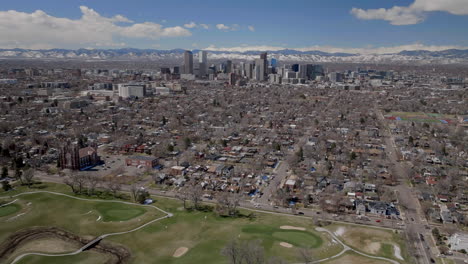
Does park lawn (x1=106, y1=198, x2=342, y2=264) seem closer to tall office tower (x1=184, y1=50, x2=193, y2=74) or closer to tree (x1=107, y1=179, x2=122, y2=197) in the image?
tree (x1=107, y1=179, x2=122, y2=197)

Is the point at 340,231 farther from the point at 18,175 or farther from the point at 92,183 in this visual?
the point at 18,175

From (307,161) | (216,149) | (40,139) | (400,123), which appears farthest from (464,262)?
(40,139)

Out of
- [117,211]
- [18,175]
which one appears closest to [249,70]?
[18,175]

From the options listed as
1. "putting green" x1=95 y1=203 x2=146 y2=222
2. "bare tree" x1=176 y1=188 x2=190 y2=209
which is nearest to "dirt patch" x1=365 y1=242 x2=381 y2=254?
"bare tree" x1=176 y1=188 x2=190 y2=209

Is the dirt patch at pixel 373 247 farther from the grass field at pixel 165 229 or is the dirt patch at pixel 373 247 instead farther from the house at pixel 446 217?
the house at pixel 446 217

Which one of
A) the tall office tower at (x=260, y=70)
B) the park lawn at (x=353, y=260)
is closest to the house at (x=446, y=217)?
the park lawn at (x=353, y=260)

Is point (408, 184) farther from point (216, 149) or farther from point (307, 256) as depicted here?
point (216, 149)
